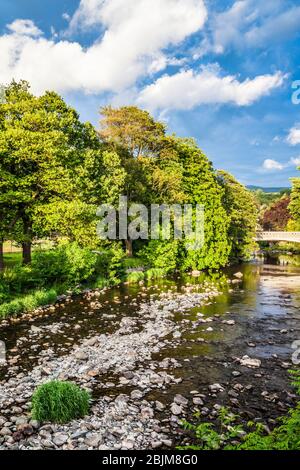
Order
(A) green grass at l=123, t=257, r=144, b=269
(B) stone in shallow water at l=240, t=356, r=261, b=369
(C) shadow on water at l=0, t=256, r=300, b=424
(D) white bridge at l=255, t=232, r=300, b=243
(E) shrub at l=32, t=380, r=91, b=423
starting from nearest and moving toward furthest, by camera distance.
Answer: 1. (E) shrub at l=32, t=380, r=91, b=423
2. (C) shadow on water at l=0, t=256, r=300, b=424
3. (B) stone in shallow water at l=240, t=356, r=261, b=369
4. (A) green grass at l=123, t=257, r=144, b=269
5. (D) white bridge at l=255, t=232, r=300, b=243

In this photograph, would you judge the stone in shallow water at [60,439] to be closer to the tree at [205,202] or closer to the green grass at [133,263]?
the green grass at [133,263]

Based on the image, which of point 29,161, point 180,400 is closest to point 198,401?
point 180,400

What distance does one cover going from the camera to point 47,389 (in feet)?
30.2

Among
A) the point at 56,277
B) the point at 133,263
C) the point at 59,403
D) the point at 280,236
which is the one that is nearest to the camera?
the point at 59,403

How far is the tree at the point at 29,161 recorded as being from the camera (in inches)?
840

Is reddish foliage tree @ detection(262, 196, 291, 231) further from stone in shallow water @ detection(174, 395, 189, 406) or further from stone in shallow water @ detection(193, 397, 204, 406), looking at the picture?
stone in shallow water @ detection(174, 395, 189, 406)

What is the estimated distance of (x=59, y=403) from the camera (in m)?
8.77

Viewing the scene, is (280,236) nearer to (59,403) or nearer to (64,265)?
(64,265)

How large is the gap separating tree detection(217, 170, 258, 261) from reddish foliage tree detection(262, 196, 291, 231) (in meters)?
26.4

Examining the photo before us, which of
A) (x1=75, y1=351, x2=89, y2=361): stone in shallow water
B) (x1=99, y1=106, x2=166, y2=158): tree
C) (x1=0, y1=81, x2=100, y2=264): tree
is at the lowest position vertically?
(x1=75, y1=351, x2=89, y2=361): stone in shallow water

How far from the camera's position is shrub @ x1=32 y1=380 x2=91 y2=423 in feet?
28.4

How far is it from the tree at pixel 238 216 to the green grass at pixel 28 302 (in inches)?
1291

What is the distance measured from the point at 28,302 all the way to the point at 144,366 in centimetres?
A: 990

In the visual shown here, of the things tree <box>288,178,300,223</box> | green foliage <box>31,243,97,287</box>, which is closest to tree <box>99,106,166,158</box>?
green foliage <box>31,243,97,287</box>
